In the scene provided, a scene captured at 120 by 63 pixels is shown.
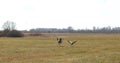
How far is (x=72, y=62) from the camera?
22.7 metres

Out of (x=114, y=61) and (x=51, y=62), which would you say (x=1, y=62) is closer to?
(x=51, y=62)

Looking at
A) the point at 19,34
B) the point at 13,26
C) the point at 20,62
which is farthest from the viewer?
the point at 13,26

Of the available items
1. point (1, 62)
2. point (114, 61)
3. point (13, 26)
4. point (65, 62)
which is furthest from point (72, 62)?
point (13, 26)

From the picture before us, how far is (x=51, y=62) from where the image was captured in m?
23.1

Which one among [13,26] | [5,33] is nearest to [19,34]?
[5,33]

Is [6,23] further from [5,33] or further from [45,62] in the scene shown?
[45,62]

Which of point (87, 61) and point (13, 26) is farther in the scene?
point (13, 26)

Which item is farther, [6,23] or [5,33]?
[6,23]

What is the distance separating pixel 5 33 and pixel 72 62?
101 meters

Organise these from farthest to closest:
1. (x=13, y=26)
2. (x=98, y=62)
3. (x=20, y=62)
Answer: (x=13, y=26) → (x=20, y=62) → (x=98, y=62)

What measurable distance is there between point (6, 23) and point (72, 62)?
139588 millimetres

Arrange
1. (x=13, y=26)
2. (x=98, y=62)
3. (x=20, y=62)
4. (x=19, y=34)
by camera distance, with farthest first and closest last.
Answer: (x=13, y=26), (x=19, y=34), (x=20, y=62), (x=98, y=62)

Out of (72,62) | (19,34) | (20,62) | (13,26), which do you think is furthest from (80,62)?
(13,26)

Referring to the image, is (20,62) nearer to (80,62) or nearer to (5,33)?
(80,62)
